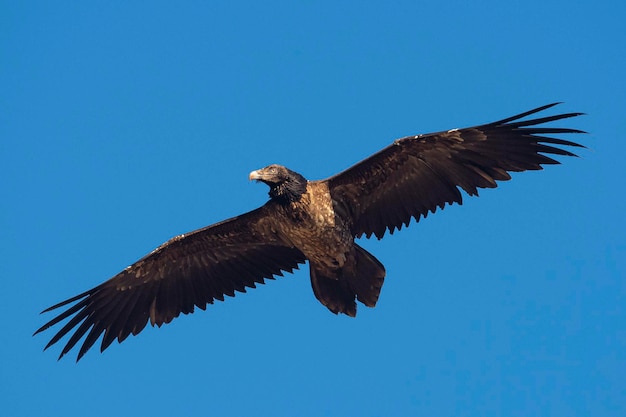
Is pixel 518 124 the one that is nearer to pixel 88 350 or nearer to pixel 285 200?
pixel 285 200

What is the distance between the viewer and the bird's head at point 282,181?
45.2 ft

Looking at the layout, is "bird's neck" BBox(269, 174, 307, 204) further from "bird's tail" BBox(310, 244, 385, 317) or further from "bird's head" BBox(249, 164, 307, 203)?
"bird's tail" BBox(310, 244, 385, 317)

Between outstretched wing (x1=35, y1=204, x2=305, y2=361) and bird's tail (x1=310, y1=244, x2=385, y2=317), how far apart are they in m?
0.70

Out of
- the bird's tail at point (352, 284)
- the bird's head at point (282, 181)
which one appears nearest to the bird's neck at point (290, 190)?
the bird's head at point (282, 181)

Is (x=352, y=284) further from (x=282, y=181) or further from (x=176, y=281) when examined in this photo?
(x=176, y=281)

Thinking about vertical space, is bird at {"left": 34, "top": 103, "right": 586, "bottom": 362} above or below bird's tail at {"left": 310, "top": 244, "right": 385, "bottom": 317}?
above

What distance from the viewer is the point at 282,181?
45.3 feet

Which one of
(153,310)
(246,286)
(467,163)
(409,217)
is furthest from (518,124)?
(153,310)

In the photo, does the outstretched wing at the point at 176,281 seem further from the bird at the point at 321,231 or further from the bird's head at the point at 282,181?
the bird's head at the point at 282,181

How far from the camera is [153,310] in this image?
50.0 ft

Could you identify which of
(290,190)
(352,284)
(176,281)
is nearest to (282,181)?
(290,190)

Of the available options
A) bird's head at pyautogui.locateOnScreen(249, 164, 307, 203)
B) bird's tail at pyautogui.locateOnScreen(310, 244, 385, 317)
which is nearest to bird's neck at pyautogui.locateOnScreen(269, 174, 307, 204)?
bird's head at pyautogui.locateOnScreen(249, 164, 307, 203)

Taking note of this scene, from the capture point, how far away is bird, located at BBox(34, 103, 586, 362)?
13797 millimetres

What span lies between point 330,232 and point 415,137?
166 cm
